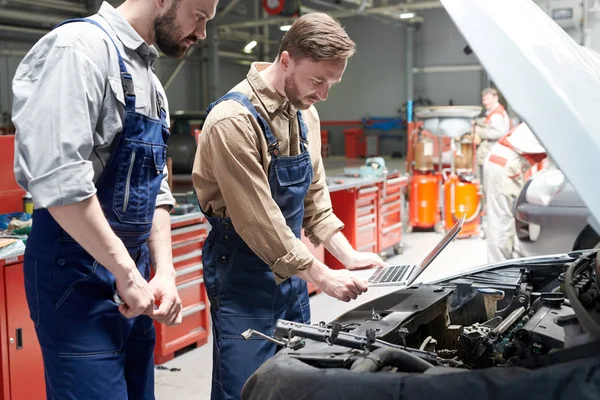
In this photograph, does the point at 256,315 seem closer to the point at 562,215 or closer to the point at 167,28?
the point at 167,28

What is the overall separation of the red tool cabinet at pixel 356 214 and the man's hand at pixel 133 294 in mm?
4214

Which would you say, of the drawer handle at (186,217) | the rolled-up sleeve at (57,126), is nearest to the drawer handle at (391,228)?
the drawer handle at (186,217)

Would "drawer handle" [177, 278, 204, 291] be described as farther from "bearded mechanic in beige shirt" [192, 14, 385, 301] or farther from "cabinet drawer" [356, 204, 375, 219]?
"cabinet drawer" [356, 204, 375, 219]

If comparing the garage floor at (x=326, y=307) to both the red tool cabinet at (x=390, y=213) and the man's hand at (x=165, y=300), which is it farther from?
the man's hand at (x=165, y=300)

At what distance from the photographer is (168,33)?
160 cm

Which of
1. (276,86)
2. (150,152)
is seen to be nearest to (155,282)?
(150,152)

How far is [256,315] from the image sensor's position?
6.42 feet

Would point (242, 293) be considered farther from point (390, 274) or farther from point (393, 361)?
point (393, 361)

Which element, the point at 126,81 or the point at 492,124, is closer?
the point at 126,81

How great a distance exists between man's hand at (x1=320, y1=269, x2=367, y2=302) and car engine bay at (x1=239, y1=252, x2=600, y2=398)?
0.20 ft

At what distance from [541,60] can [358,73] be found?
1805cm

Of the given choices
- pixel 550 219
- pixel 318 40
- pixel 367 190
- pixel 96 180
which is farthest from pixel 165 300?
pixel 367 190

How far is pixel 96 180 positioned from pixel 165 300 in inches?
14.1

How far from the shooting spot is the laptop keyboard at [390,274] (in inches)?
73.0
